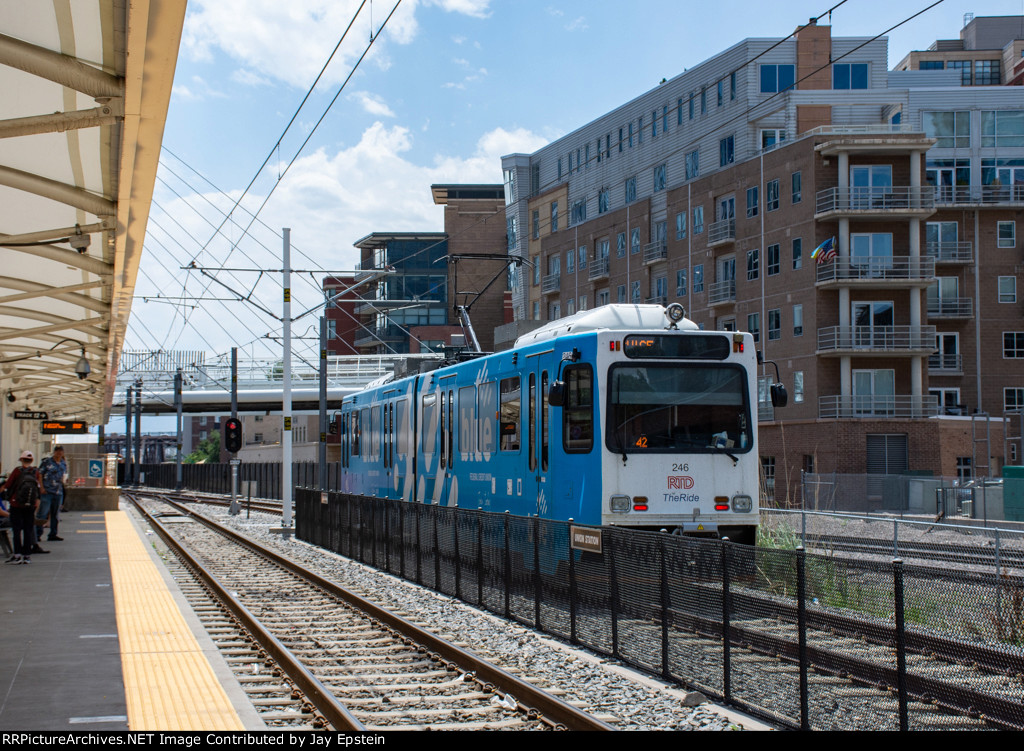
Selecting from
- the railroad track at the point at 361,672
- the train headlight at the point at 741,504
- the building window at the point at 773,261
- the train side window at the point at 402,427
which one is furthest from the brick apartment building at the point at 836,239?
the railroad track at the point at 361,672

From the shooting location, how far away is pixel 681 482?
1405 centimetres

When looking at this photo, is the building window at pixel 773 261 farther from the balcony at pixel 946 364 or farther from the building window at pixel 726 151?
the balcony at pixel 946 364

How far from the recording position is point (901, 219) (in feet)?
168

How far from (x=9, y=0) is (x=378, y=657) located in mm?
6811

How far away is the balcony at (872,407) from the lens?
5016cm

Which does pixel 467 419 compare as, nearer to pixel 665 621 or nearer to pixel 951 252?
pixel 665 621

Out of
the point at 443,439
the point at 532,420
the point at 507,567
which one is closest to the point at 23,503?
the point at 443,439

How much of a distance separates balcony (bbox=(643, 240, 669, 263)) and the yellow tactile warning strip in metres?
47.6

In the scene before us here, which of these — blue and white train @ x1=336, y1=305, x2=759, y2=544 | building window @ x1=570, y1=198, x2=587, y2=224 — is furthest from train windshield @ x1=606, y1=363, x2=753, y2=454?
building window @ x1=570, y1=198, x2=587, y2=224

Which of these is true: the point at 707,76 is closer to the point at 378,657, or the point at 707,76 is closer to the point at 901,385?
the point at 901,385

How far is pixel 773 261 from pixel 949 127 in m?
16.1

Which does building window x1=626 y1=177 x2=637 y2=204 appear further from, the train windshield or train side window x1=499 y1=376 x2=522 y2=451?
the train windshield

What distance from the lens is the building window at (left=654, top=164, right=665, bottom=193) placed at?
64188mm
